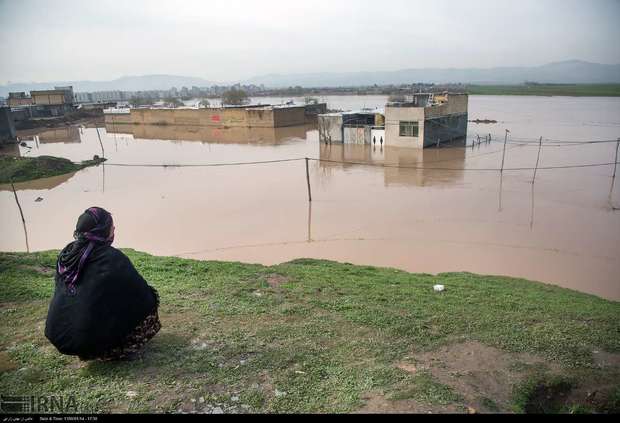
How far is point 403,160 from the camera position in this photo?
2408 cm

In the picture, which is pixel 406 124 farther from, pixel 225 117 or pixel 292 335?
pixel 225 117

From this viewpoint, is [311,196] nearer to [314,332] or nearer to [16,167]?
[314,332]

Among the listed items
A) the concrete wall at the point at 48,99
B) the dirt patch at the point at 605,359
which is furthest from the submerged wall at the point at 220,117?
the dirt patch at the point at 605,359

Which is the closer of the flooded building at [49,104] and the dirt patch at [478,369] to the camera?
the dirt patch at [478,369]

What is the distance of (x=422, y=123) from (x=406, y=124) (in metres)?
1.10

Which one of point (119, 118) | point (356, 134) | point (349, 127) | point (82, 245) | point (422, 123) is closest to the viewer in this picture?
point (82, 245)

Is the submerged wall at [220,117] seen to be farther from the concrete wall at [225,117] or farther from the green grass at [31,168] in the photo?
the green grass at [31,168]

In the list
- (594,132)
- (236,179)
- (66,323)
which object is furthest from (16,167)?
(594,132)

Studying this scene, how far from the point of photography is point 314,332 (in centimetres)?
502

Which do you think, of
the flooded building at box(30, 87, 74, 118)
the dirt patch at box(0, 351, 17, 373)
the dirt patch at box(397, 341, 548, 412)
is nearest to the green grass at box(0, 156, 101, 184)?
the dirt patch at box(0, 351, 17, 373)

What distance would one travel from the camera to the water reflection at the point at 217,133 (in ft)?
123

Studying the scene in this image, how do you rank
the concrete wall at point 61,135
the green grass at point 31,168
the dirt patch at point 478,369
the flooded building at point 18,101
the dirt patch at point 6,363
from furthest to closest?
the flooded building at point 18,101 < the concrete wall at point 61,135 < the green grass at point 31,168 < the dirt patch at point 6,363 < the dirt patch at point 478,369

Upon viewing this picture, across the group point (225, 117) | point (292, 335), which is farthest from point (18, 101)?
point (292, 335)

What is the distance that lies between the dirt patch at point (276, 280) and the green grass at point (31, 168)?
20.5 m
